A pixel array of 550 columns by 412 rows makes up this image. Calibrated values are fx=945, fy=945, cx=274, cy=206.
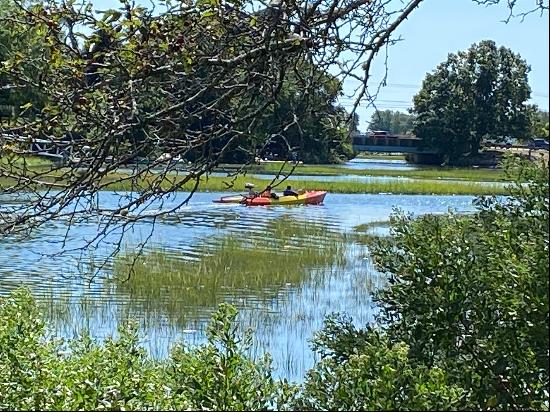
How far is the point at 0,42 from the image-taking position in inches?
178

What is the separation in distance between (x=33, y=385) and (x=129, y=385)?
1.68 feet

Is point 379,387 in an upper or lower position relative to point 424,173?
upper

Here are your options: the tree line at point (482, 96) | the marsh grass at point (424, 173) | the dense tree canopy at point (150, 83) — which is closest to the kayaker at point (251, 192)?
the dense tree canopy at point (150, 83)

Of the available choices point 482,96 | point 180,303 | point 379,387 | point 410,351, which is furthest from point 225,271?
point 379,387

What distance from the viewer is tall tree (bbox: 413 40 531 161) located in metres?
7.86

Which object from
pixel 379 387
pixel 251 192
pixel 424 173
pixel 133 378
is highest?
pixel 251 192

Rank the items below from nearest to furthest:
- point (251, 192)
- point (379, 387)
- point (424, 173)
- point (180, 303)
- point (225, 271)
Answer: point (379, 387) → point (251, 192) → point (180, 303) → point (225, 271) → point (424, 173)

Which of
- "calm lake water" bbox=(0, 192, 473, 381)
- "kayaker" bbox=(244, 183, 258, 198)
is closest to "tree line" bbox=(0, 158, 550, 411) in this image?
"kayaker" bbox=(244, 183, 258, 198)

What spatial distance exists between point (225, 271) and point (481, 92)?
421cm

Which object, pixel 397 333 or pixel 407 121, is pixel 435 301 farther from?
pixel 407 121

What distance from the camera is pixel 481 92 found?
12.6 m

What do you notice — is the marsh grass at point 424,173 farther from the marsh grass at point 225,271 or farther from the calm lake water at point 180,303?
the calm lake water at point 180,303

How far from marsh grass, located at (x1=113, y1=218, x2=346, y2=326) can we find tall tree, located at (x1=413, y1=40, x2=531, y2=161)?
2.91m

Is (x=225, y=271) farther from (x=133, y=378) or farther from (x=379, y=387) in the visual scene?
(x=379, y=387)
